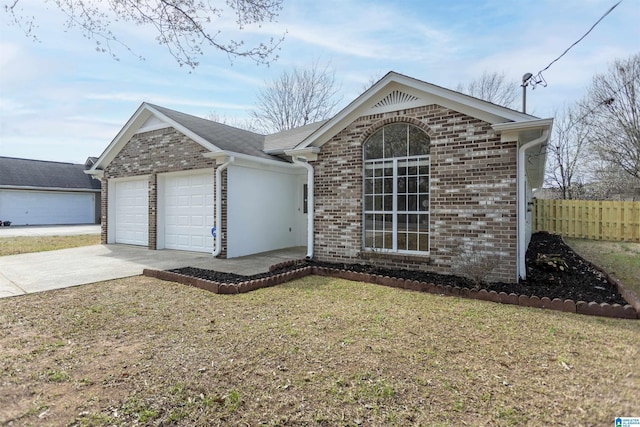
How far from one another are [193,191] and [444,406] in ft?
33.3

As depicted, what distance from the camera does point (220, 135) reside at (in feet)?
38.5

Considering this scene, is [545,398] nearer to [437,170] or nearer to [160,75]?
[437,170]

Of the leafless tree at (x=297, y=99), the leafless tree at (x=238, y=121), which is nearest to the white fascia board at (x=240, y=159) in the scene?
the leafless tree at (x=297, y=99)

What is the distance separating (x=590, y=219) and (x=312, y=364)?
18.3 m

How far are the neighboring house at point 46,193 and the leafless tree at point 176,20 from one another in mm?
25835

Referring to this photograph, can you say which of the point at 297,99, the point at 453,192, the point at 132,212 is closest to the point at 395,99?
the point at 453,192

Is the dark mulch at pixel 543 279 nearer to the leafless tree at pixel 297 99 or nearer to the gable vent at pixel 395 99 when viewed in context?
the gable vent at pixel 395 99

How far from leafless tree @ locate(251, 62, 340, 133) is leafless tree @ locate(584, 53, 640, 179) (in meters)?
16.6

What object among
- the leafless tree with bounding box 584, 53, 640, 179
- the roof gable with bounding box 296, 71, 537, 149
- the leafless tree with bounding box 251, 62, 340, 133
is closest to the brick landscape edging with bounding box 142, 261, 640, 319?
the roof gable with bounding box 296, 71, 537, 149

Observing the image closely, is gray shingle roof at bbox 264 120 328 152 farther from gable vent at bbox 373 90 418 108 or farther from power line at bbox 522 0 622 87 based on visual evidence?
power line at bbox 522 0 622 87

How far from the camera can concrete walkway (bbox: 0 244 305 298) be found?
715 centimetres

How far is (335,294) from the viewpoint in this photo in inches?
246

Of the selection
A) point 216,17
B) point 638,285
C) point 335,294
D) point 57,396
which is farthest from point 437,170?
point 57,396

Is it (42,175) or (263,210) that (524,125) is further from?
(42,175)
